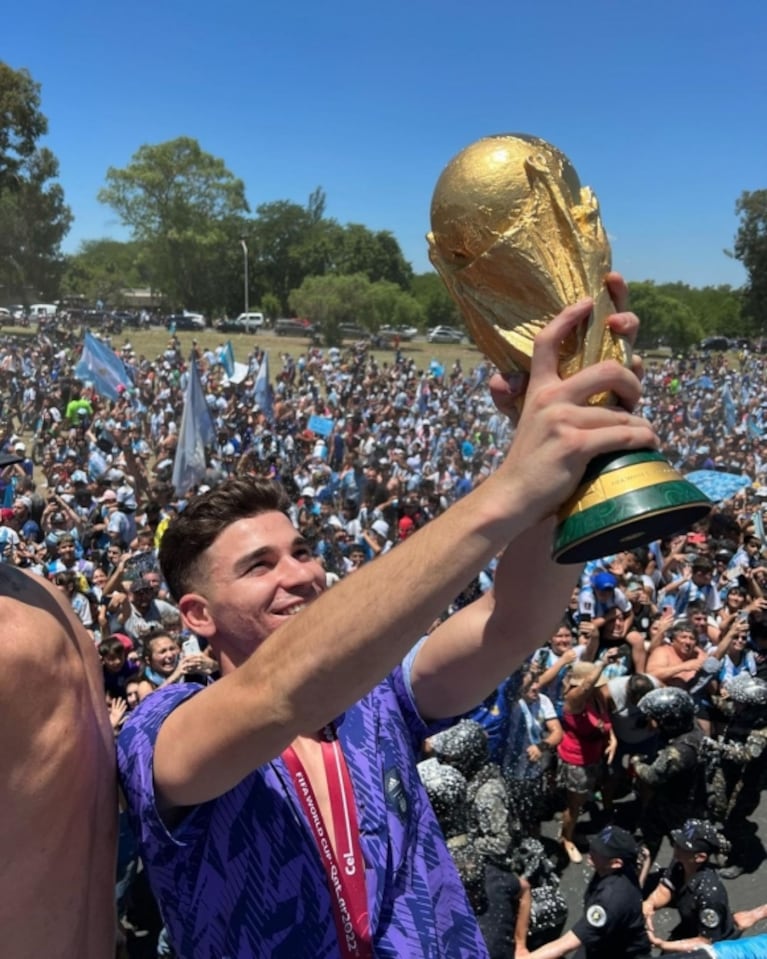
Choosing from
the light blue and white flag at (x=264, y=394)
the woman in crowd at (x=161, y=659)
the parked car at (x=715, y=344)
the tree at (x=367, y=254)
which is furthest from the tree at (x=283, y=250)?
the woman in crowd at (x=161, y=659)

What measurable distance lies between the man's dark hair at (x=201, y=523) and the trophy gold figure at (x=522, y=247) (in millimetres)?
579

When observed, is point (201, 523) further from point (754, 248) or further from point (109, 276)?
point (109, 276)

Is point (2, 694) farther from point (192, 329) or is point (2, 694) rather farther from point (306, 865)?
point (192, 329)

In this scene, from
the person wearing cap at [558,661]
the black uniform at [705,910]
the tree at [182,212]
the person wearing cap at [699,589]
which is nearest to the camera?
the black uniform at [705,910]

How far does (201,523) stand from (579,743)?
4496 millimetres

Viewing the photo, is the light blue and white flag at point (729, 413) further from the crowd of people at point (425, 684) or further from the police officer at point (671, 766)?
the police officer at point (671, 766)

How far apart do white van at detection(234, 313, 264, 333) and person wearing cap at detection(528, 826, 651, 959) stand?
166 ft

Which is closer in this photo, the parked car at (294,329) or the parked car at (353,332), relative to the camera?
the parked car at (294,329)

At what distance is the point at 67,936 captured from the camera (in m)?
1.33

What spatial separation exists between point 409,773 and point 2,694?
0.81 metres

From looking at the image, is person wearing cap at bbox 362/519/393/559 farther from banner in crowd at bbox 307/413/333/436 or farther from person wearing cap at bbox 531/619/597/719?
banner in crowd at bbox 307/413/333/436

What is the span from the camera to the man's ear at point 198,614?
1668 mm

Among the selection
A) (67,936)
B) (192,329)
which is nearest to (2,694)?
(67,936)

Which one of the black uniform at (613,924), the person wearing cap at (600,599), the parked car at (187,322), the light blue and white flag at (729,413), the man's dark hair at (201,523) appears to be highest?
the parked car at (187,322)
